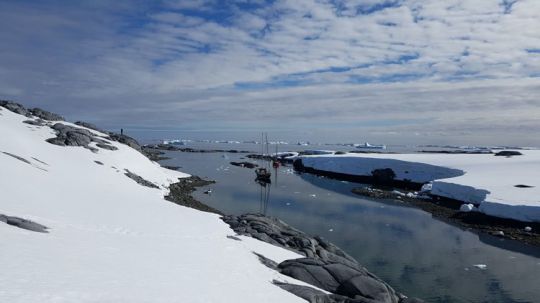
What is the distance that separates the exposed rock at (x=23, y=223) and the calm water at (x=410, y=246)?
15.2 meters

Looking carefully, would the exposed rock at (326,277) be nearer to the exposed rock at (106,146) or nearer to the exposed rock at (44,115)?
the exposed rock at (106,146)

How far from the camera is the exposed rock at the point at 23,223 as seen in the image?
1234 centimetres

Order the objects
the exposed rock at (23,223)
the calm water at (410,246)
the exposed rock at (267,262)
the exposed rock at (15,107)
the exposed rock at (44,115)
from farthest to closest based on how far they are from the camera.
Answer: the exposed rock at (44,115) → the exposed rock at (15,107) → the calm water at (410,246) → the exposed rock at (267,262) → the exposed rock at (23,223)

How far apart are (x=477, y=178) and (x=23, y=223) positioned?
4260 centimetres

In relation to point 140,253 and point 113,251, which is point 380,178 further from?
point 113,251

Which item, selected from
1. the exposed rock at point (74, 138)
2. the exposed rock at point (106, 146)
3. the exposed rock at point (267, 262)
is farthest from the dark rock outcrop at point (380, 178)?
the exposed rock at point (267, 262)

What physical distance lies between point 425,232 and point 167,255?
2378 centimetres

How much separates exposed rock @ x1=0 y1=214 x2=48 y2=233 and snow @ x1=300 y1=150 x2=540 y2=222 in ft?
106

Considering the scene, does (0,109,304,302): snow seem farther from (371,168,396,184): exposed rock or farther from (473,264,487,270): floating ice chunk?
(371,168,396,184): exposed rock

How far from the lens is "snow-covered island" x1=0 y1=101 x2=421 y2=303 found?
9.20 metres

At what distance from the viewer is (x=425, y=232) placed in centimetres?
3134

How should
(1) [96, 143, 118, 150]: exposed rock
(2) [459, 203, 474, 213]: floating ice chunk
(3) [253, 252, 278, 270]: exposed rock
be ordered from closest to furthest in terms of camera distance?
(3) [253, 252, 278, 270]: exposed rock < (2) [459, 203, 474, 213]: floating ice chunk < (1) [96, 143, 118, 150]: exposed rock

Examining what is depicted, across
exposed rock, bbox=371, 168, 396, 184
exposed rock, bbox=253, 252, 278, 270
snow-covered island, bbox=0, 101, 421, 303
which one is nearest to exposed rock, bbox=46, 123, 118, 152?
snow-covered island, bbox=0, 101, 421, 303

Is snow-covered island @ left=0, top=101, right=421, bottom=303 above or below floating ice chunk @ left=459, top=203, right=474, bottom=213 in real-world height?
above
